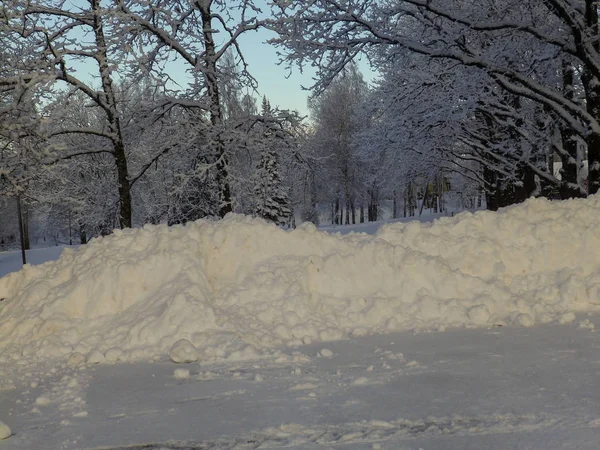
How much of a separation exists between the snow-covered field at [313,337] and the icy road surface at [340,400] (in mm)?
17

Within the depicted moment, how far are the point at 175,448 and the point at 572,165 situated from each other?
556 inches

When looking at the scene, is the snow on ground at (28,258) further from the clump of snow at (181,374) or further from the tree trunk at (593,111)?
the clump of snow at (181,374)

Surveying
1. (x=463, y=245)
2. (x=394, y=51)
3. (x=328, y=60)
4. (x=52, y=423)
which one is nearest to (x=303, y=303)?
(x=463, y=245)

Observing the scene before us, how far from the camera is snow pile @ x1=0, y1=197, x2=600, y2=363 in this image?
5203 millimetres

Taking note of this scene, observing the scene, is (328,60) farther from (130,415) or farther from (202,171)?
(130,415)

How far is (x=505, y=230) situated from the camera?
6.78 metres

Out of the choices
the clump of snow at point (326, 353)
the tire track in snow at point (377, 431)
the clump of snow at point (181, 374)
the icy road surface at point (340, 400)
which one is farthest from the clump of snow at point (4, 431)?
the clump of snow at point (326, 353)

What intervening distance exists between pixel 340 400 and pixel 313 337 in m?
1.76

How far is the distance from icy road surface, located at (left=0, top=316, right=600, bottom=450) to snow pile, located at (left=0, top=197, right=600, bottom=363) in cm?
53

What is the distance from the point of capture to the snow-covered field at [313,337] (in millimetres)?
3168

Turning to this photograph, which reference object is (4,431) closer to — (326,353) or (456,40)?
(326,353)

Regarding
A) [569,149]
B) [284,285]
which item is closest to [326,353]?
[284,285]

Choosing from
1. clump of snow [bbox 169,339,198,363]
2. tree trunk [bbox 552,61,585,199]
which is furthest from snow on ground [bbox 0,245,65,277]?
clump of snow [bbox 169,339,198,363]

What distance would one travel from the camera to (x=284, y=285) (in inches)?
229
